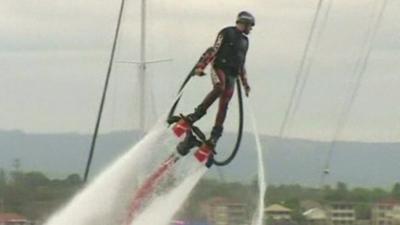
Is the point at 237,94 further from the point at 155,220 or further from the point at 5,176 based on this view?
the point at 5,176

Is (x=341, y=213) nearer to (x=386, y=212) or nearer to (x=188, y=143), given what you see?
(x=386, y=212)

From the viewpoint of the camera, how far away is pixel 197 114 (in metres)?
26.2

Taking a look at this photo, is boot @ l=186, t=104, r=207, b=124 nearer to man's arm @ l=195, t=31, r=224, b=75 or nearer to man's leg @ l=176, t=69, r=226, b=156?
man's leg @ l=176, t=69, r=226, b=156

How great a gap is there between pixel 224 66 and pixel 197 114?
3.14 feet

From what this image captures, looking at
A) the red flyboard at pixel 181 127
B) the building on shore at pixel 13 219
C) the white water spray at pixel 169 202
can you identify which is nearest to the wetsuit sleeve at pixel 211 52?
the red flyboard at pixel 181 127

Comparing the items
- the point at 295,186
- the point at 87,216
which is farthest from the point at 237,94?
the point at 295,186

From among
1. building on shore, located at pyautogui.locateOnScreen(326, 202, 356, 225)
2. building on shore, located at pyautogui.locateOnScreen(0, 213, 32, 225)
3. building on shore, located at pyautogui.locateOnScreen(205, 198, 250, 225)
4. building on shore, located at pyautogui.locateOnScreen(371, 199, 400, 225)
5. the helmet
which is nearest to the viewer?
the helmet

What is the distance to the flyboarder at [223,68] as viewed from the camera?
2577 centimetres

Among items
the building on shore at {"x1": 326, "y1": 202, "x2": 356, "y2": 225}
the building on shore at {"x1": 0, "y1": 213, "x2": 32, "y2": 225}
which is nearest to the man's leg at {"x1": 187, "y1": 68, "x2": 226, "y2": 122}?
the building on shore at {"x1": 0, "y1": 213, "x2": 32, "y2": 225}

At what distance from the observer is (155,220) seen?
2648 cm

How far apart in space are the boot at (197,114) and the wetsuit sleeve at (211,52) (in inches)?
28.6

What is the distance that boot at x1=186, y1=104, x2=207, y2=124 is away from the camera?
26.2 metres

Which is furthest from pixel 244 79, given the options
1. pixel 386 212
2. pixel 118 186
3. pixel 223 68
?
pixel 386 212

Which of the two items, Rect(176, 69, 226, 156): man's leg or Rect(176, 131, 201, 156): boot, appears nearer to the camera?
Rect(176, 69, 226, 156): man's leg
